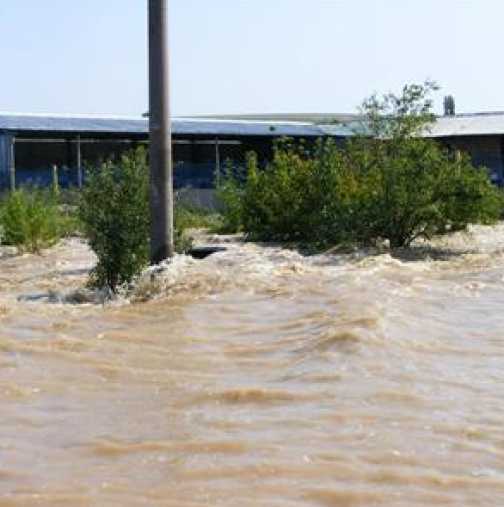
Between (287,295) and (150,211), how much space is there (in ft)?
7.31

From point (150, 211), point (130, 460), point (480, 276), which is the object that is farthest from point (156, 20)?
point (130, 460)

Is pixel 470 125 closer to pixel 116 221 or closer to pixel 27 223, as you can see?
pixel 27 223

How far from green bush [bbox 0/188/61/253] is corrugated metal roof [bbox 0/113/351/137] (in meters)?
9.13

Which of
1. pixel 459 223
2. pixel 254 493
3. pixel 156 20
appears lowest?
pixel 254 493

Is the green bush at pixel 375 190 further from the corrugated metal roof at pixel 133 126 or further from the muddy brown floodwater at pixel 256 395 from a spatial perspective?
the corrugated metal roof at pixel 133 126

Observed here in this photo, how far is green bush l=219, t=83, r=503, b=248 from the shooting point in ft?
53.0

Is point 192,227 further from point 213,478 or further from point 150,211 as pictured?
point 213,478

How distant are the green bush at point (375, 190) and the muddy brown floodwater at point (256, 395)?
386 centimetres

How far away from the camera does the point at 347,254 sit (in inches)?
616

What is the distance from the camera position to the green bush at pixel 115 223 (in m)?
12.1

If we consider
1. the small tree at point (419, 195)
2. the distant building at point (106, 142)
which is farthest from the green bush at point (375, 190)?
the distant building at point (106, 142)

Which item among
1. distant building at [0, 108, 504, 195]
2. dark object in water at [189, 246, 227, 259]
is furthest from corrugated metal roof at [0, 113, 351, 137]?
dark object in water at [189, 246, 227, 259]

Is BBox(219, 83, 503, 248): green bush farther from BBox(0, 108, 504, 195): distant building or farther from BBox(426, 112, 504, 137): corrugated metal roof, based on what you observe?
BBox(426, 112, 504, 137): corrugated metal roof

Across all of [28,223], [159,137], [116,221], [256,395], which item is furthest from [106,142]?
[256,395]
